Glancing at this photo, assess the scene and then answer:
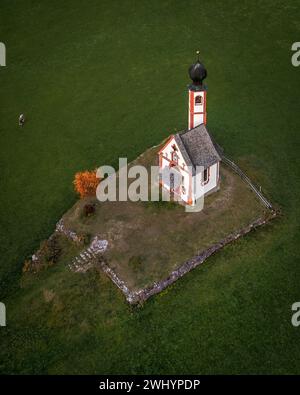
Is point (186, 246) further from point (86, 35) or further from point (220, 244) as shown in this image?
point (86, 35)

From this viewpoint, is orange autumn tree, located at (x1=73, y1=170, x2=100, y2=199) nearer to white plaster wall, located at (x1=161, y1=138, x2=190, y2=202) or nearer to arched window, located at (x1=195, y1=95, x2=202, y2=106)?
white plaster wall, located at (x1=161, y1=138, x2=190, y2=202)

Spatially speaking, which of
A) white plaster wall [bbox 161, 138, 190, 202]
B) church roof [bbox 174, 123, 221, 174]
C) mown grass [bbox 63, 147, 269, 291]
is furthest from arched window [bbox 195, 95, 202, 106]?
mown grass [bbox 63, 147, 269, 291]

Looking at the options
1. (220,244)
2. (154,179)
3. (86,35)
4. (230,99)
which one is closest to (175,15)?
(86,35)

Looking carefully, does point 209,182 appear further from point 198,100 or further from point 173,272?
point 173,272

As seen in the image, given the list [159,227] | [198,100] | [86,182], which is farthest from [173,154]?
[86,182]

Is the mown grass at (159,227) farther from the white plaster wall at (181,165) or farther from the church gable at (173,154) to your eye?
the church gable at (173,154)

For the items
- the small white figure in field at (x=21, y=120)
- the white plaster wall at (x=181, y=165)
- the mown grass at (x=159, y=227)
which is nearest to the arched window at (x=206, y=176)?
the white plaster wall at (x=181, y=165)

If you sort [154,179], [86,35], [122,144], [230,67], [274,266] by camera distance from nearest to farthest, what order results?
[274,266], [154,179], [122,144], [230,67], [86,35]

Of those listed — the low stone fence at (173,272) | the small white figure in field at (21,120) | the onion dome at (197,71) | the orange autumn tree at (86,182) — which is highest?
the small white figure in field at (21,120)
